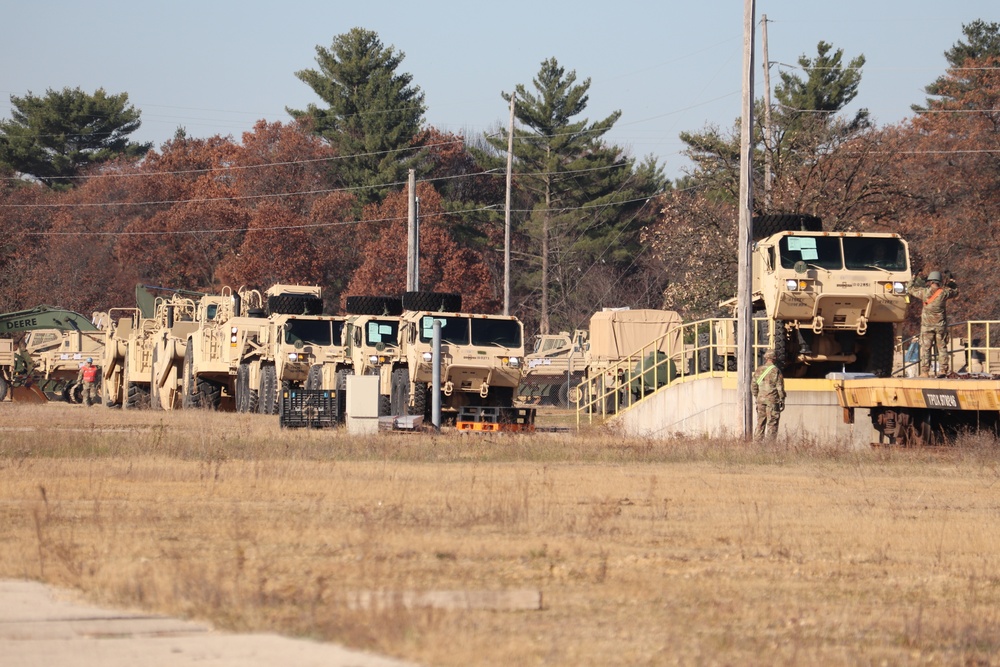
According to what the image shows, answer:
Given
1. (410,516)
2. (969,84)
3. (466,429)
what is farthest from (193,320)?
(969,84)

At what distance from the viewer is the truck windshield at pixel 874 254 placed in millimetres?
25797

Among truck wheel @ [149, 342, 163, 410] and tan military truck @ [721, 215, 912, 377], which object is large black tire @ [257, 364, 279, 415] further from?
→ tan military truck @ [721, 215, 912, 377]

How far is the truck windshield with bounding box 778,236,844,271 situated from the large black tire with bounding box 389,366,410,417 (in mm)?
8733

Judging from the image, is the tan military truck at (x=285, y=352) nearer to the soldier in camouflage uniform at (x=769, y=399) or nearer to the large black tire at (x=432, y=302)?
the large black tire at (x=432, y=302)

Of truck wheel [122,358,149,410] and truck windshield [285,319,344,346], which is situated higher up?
truck windshield [285,319,344,346]

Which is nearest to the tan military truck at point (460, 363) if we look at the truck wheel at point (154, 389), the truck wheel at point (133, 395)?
the truck wheel at point (154, 389)

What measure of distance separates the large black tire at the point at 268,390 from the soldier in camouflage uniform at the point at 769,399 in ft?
52.2

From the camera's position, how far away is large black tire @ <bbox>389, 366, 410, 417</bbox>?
3077 cm

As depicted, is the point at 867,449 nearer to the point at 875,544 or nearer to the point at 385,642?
the point at 875,544

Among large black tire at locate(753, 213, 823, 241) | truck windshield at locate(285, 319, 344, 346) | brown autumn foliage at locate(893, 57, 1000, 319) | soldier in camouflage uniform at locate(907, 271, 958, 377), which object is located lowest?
soldier in camouflage uniform at locate(907, 271, 958, 377)

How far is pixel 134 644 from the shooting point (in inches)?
291

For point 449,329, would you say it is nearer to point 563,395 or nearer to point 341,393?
point 341,393

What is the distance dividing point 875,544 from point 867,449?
10.8 m

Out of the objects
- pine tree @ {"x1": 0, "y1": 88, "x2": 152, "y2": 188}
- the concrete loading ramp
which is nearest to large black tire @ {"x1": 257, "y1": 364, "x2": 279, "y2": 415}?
the concrete loading ramp
